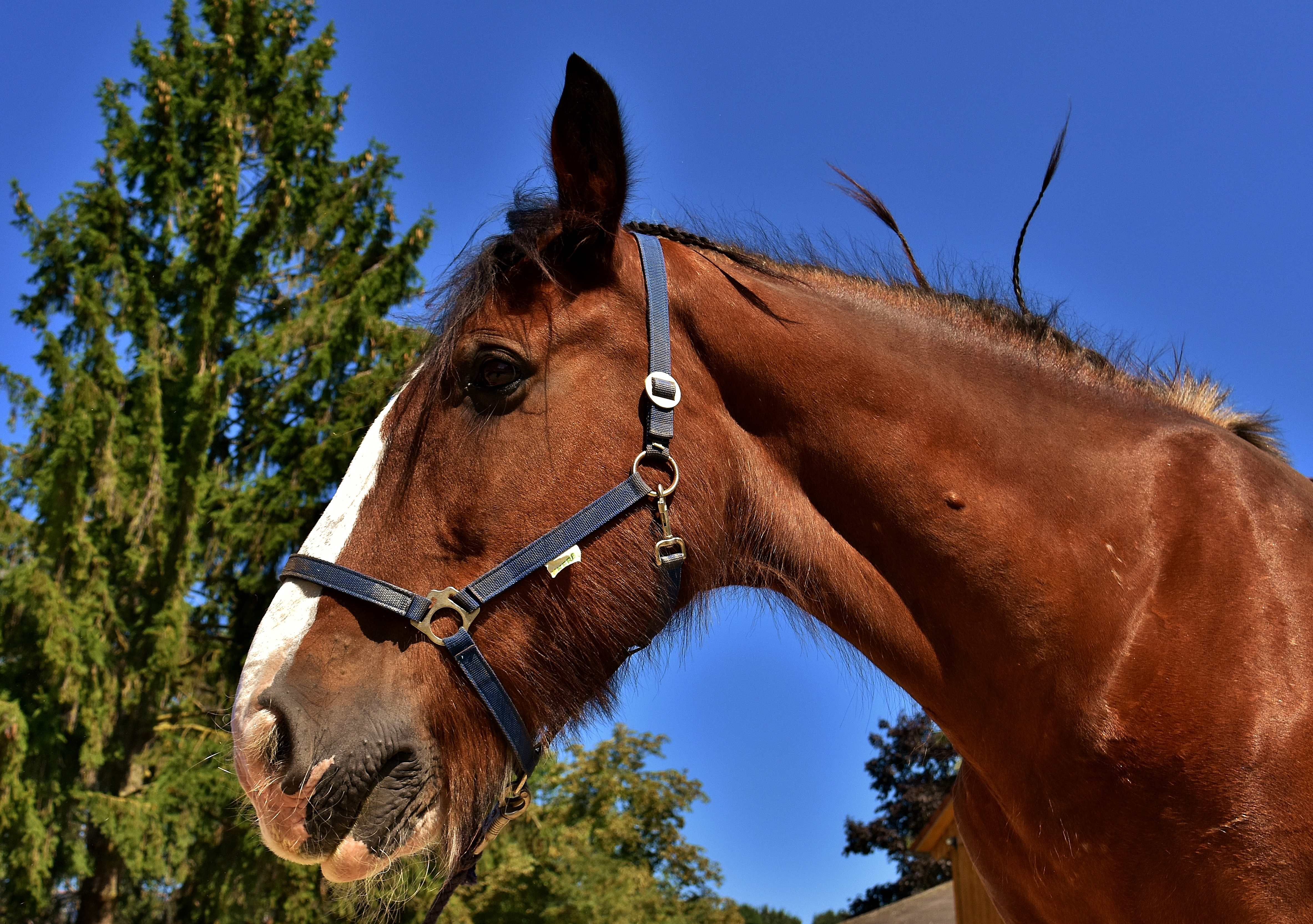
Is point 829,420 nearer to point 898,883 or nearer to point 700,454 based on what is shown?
point 700,454

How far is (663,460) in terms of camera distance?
202cm

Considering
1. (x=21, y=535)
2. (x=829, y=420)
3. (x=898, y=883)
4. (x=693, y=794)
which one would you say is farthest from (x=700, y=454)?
(x=898, y=883)

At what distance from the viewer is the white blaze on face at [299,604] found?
5.86 ft

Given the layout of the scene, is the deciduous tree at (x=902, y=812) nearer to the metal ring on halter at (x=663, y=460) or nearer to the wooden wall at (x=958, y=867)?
the wooden wall at (x=958, y=867)

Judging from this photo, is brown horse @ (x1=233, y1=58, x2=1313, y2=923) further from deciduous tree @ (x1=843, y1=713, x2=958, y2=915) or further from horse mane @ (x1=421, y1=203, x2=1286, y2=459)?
deciduous tree @ (x1=843, y1=713, x2=958, y2=915)

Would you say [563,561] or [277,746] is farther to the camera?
[563,561]

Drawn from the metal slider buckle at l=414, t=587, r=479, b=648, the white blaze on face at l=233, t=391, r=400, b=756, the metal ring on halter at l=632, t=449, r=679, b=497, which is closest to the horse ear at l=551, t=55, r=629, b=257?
the metal ring on halter at l=632, t=449, r=679, b=497

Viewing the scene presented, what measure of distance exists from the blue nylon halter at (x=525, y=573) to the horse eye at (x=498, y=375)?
0.32 metres

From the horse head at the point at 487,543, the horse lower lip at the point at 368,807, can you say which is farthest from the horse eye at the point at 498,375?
the horse lower lip at the point at 368,807

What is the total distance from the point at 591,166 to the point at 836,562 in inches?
45.7

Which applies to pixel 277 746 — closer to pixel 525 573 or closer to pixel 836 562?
pixel 525 573

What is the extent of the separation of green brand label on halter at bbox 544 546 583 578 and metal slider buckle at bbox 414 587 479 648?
18 centimetres

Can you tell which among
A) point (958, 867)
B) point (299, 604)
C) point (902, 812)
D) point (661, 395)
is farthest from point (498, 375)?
point (902, 812)

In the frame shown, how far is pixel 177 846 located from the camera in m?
11.2
